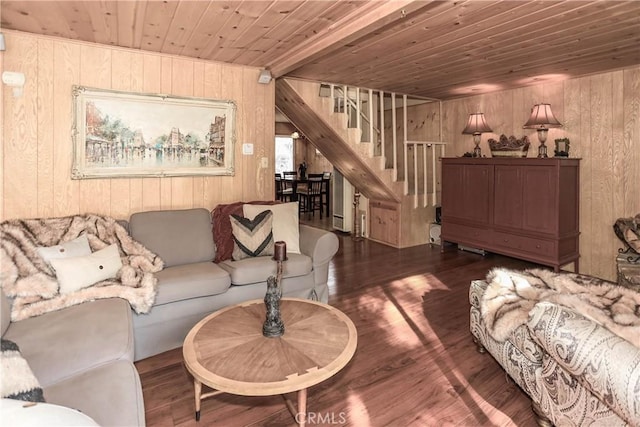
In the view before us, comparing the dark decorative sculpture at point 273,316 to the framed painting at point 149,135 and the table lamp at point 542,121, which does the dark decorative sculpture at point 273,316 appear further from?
the table lamp at point 542,121

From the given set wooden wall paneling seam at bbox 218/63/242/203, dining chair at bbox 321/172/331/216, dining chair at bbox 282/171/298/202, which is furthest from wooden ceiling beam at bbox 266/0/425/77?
dining chair at bbox 321/172/331/216

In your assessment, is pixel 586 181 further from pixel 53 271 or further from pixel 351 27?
pixel 53 271

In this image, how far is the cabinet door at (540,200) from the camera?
3.79 meters

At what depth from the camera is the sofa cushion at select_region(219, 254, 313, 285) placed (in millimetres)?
2715

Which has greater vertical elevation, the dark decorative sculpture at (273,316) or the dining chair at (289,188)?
the dining chair at (289,188)

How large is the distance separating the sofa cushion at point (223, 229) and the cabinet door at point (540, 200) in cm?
300

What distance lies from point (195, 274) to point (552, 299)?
6.97ft

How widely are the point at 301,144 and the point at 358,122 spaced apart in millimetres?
6461

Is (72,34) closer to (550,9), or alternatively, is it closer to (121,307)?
(121,307)

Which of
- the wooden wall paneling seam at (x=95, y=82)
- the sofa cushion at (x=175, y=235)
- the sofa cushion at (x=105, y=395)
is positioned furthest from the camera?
the wooden wall paneling seam at (x=95, y=82)

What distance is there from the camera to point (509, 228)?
4.22 meters

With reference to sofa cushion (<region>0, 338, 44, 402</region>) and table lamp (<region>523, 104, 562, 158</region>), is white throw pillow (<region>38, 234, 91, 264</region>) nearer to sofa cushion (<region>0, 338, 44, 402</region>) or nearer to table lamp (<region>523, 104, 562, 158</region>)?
sofa cushion (<region>0, 338, 44, 402</region>)

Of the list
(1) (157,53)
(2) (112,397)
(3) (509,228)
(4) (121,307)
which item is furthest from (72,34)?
(3) (509,228)

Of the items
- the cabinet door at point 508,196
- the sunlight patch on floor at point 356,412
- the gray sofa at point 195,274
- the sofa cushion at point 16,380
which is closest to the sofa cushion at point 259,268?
the gray sofa at point 195,274
